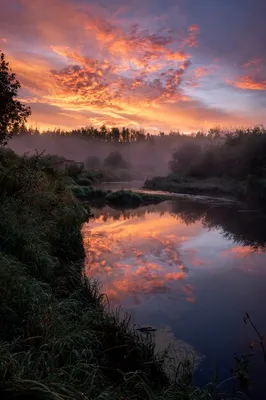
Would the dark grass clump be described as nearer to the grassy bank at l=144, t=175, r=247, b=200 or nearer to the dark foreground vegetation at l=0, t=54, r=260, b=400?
the dark foreground vegetation at l=0, t=54, r=260, b=400

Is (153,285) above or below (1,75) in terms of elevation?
below

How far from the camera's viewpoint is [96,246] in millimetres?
12992

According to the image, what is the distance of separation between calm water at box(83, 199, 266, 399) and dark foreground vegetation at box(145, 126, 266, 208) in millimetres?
15108

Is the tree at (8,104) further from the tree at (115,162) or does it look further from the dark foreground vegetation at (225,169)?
the tree at (115,162)

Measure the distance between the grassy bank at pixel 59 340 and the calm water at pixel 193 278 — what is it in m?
0.92

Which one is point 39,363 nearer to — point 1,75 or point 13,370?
point 13,370

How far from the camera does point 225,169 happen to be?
4162cm

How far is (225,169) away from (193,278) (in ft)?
111

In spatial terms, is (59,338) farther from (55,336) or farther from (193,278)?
(193,278)

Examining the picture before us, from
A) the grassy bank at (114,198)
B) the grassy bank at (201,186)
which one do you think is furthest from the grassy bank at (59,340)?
the grassy bank at (201,186)

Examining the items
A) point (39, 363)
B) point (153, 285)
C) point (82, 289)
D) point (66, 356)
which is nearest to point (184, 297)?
point (153, 285)

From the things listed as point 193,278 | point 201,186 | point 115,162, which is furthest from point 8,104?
point 115,162

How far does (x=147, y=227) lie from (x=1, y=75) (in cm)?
970

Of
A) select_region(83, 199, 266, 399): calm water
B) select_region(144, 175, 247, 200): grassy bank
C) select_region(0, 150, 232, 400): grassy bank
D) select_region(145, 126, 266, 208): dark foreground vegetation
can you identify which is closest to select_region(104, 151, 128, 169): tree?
select_region(145, 126, 266, 208): dark foreground vegetation
